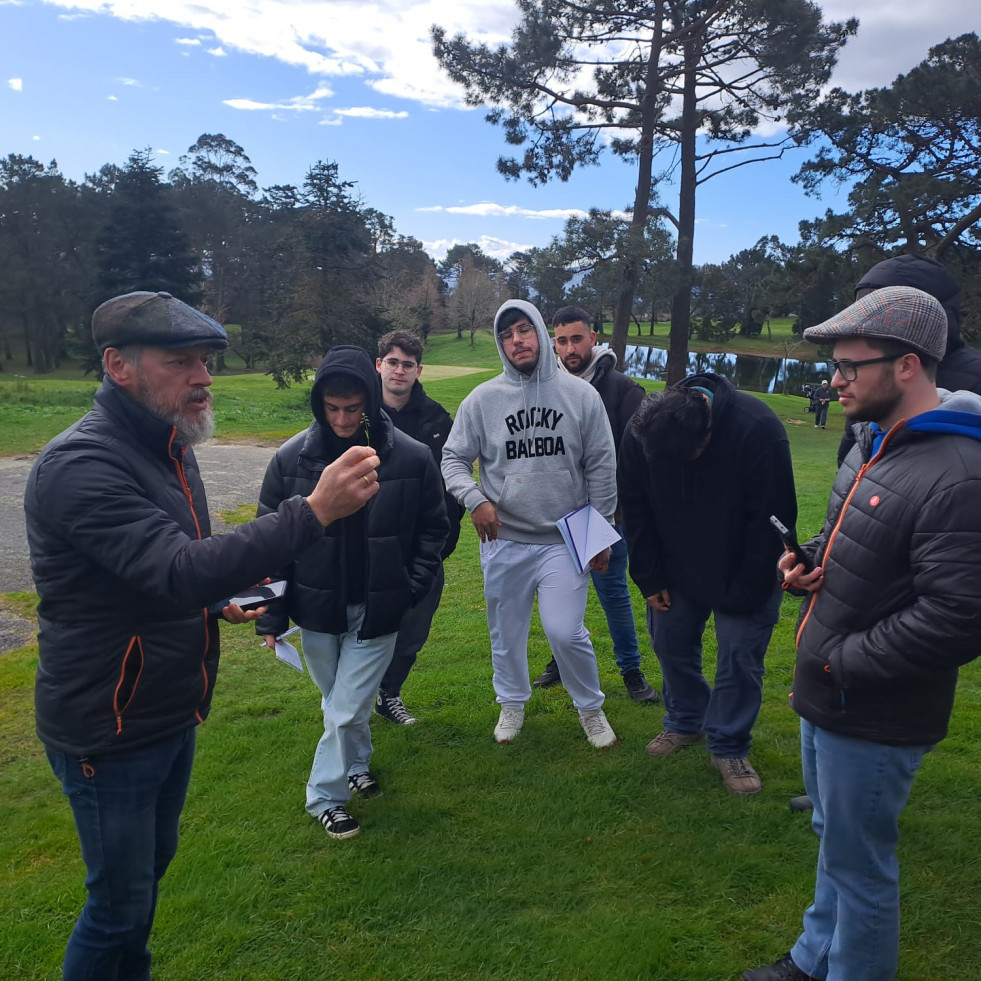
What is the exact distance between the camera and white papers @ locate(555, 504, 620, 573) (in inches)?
173

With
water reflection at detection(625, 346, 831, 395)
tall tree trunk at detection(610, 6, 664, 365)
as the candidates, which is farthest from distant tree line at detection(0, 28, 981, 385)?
water reflection at detection(625, 346, 831, 395)

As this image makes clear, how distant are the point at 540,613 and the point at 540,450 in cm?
89

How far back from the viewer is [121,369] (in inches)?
92.7

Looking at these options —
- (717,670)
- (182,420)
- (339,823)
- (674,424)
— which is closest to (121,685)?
(182,420)

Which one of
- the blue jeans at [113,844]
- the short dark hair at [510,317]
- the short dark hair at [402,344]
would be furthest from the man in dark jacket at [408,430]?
the blue jeans at [113,844]

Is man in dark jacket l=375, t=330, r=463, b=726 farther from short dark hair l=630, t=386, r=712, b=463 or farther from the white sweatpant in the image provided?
short dark hair l=630, t=386, r=712, b=463

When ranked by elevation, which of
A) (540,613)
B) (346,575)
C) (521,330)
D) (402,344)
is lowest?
(540,613)

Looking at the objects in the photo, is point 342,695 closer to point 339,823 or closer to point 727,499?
point 339,823

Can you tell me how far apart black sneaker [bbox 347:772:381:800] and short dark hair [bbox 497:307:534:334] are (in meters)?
2.45

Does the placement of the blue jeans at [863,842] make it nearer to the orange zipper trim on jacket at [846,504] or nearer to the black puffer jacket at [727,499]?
the orange zipper trim on jacket at [846,504]

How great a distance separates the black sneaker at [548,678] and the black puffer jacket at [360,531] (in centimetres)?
174

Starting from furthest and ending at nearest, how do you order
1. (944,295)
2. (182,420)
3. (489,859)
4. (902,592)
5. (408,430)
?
(408,430) < (489,859) < (944,295) < (182,420) < (902,592)

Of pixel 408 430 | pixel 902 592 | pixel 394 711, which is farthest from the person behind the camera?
pixel 408 430

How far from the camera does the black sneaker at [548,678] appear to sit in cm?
539
